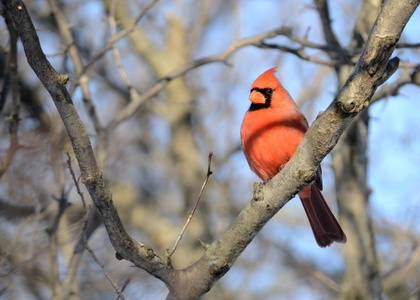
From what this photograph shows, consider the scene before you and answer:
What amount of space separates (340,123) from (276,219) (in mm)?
5848

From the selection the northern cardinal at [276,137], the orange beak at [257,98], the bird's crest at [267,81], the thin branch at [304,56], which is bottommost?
the northern cardinal at [276,137]

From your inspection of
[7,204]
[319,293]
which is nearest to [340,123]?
[7,204]

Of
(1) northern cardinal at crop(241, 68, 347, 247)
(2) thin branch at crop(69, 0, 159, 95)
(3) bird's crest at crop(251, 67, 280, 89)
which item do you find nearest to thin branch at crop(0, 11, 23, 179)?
(2) thin branch at crop(69, 0, 159, 95)

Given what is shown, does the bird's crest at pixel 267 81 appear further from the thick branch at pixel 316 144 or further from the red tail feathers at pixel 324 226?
the thick branch at pixel 316 144

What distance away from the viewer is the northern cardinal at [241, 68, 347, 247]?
2.98 metres

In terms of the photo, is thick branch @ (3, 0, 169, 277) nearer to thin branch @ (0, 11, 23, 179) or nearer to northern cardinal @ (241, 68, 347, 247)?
thin branch @ (0, 11, 23, 179)

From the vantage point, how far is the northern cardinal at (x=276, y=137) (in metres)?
2.98

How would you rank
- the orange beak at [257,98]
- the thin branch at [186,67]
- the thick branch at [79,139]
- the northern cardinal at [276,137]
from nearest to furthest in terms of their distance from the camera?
the thick branch at [79,139]
the northern cardinal at [276,137]
the orange beak at [257,98]
the thin branch at [186,67]

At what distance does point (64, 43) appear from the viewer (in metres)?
3.82

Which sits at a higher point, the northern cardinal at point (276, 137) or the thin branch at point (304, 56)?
the thin branch at point (304, 56)

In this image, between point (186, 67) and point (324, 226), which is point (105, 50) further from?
point (324, 226)

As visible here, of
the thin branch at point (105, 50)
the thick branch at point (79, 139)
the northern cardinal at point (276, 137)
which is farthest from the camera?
the thin branch at point (105, 50)

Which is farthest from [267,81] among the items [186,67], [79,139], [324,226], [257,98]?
[79,139]

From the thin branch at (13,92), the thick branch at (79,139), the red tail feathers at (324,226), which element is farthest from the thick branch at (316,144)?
the red tail feathers at (324,226)
